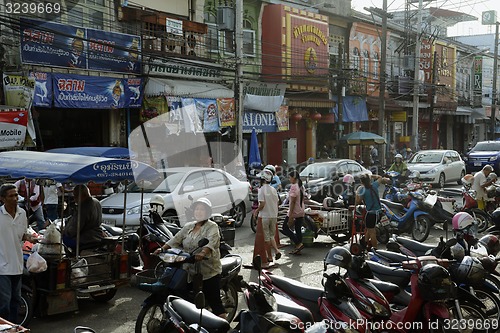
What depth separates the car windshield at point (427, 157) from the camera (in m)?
25.0

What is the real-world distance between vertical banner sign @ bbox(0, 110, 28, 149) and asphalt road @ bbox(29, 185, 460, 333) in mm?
7286

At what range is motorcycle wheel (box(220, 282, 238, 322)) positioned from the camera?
7551 millimetres

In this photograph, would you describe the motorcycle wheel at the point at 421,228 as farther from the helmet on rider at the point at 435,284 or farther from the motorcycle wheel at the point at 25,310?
the motorcycle wheel at the point at 25,310

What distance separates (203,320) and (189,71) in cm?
1851

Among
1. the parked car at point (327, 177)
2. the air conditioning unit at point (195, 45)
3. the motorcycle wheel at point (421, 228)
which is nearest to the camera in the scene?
the motorcycle wheel at point (421, 228)

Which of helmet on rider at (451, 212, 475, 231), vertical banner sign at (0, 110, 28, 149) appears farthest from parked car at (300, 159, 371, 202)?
helmet on rider at (451, 212, 475, 231)

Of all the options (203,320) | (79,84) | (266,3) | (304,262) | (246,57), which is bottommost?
(304,262)

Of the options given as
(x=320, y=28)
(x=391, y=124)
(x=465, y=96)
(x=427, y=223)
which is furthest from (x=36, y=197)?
(x=465, y=96)

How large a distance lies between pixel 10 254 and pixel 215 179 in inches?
331

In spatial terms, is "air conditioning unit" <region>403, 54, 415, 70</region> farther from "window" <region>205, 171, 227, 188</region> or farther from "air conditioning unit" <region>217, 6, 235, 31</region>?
"window" <region>205, 171, 227, 188</region>

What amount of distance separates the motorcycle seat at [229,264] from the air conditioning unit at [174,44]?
1464 cm

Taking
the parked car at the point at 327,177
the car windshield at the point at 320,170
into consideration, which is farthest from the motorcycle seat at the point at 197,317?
the car windshield at the point at 320,170

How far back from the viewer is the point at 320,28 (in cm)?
2989

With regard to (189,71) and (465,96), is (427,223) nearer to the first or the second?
(189,71)
